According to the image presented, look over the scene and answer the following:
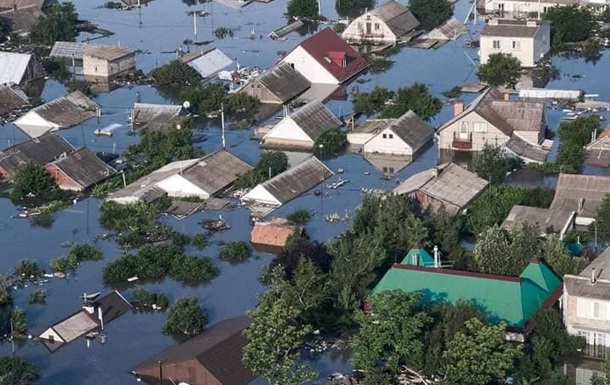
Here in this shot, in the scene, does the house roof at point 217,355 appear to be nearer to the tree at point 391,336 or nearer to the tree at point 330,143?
the tree at point 391,336

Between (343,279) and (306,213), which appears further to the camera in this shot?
(306,213)

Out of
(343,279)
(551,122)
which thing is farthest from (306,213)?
(551,122)

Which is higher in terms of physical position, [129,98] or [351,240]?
[351,240]

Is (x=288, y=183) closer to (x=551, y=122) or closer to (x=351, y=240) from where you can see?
(x=351, y=240)

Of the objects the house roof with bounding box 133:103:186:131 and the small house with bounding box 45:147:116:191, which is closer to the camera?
the small house with bounding box 45:147:116:191


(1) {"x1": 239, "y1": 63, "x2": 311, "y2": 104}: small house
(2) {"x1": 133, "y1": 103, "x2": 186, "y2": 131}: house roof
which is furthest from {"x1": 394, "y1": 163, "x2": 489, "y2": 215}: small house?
(1) {"x1": 239, "y1": 63, "x2": 311, "y2": 104}: small house

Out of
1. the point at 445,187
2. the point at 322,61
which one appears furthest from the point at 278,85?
the point at 445,187

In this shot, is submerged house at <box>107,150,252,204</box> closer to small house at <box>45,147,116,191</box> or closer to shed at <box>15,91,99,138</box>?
small house at <box>45,147,116,191</box>
